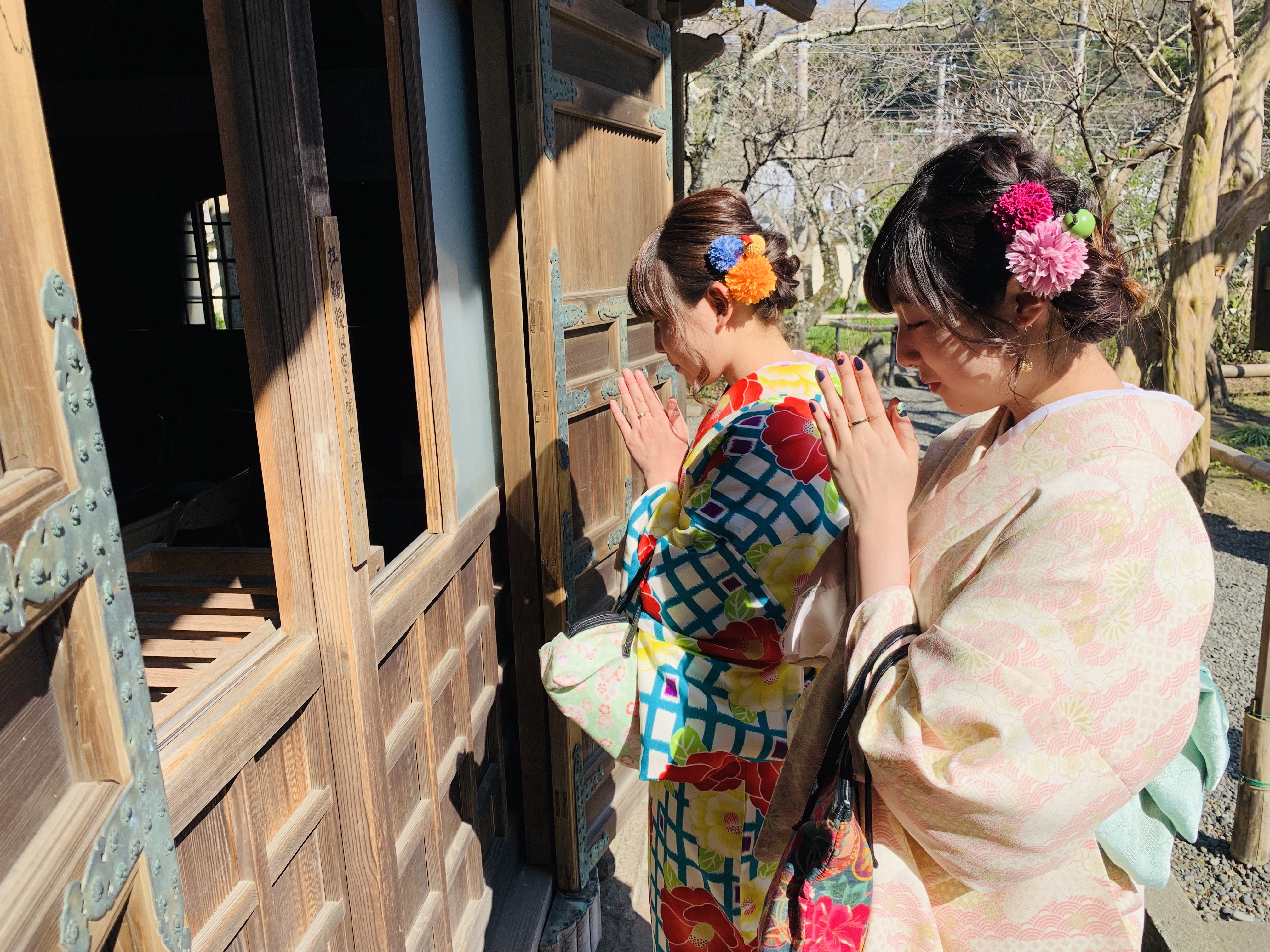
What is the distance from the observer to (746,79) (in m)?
9.74

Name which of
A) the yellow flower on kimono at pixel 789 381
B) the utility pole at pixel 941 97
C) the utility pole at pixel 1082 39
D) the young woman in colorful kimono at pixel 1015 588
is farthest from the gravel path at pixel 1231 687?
the utility pole at pixel 941 97

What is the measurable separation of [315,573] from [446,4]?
1.48 meters

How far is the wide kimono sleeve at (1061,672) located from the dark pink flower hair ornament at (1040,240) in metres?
0.24

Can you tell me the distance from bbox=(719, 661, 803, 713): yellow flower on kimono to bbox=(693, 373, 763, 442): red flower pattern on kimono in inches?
19.2

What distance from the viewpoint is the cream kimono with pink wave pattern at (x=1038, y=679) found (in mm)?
1029

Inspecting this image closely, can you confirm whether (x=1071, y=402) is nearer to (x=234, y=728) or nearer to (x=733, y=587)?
(x=733, y=587)

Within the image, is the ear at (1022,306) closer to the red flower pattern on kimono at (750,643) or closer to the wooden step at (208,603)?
the red flower pattern on kimono at (750,643)

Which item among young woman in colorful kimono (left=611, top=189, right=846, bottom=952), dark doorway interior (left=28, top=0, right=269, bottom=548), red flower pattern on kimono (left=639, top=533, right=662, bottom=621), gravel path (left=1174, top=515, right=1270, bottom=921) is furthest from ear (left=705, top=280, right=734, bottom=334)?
dark doorway interior (left=28, top=0, right=269, bottom=548)

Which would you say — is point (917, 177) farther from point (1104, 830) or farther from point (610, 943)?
point (610, 943)

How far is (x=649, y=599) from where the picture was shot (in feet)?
5.93

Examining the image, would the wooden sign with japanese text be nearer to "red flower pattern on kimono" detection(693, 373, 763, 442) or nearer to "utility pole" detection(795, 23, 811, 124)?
"red flower pattern on kimono" detection(693, 373, 763, 442)

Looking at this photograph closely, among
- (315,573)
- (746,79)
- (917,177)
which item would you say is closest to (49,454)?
(315,573)

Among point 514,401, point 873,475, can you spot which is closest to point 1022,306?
point 873,475

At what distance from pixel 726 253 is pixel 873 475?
0.76 m
